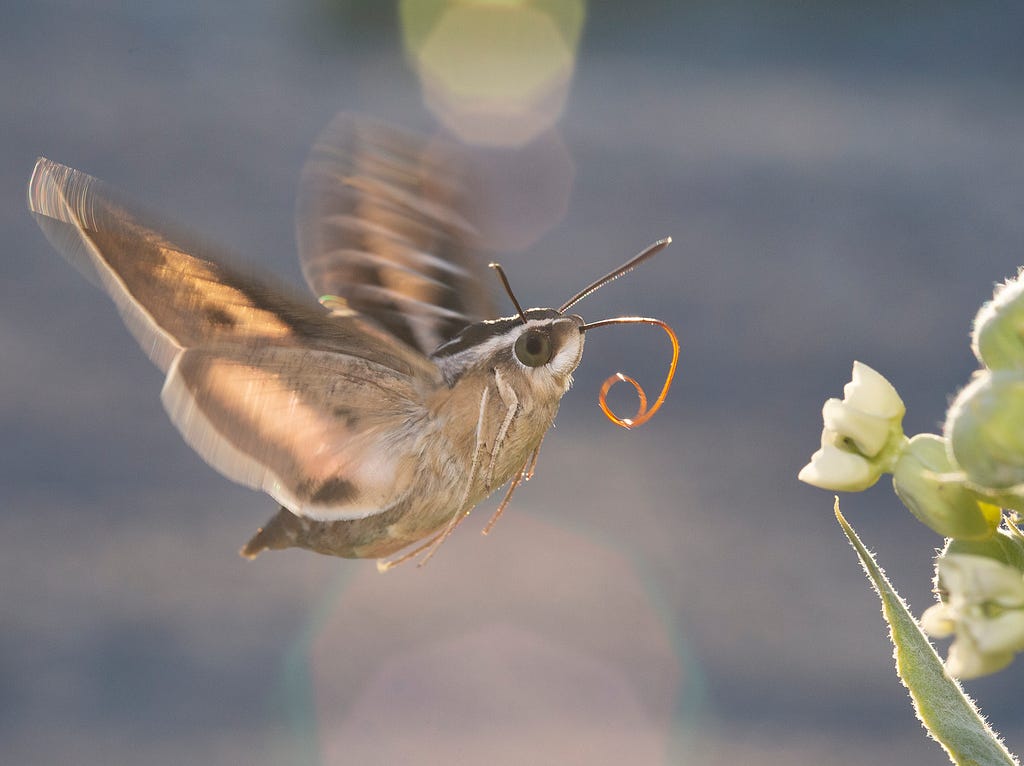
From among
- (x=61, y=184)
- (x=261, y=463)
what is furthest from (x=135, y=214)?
(x=261, y=463)

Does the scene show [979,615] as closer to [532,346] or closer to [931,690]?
[931,690]

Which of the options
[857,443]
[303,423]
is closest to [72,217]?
[303,423]

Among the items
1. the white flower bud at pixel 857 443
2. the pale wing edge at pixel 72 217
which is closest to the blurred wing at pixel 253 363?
the pale wing edge at pixel 72 217

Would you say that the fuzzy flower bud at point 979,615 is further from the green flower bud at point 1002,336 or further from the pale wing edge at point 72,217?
the pale wing edge at point 72,217

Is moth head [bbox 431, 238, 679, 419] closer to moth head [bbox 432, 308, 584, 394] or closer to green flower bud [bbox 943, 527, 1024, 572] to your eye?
moth head [bbox 432, 308, 584, 394]

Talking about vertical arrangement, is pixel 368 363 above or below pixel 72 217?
below

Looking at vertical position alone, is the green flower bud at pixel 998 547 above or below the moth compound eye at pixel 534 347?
above
